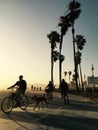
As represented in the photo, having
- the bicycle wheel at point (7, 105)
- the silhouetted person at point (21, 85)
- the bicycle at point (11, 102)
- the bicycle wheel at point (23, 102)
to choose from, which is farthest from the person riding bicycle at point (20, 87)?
the bicycle wheel at point (7, 105)

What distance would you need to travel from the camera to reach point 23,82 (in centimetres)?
1812

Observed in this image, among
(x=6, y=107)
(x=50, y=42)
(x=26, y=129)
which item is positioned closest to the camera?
A: (x=26, y=129)

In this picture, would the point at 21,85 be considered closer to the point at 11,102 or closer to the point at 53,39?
the point at 11,102

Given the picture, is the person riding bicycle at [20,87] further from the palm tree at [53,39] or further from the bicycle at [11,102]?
the palm tree at [53,39]

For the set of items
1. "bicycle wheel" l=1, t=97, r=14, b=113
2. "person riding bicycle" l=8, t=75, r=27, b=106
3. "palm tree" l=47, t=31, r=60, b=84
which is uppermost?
"palm tree" l=47, t=31, r=60, b=84

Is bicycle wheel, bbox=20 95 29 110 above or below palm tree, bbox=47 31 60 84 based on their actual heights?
below

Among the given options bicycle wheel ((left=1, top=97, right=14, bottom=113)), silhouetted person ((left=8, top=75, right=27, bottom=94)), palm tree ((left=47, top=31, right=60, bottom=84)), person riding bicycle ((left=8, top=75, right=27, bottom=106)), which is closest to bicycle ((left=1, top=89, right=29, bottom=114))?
bicycle wheel ((left=1, top=97, right=14, bottom=113))

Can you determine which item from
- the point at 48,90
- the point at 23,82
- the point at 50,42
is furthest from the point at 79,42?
the point at 23,82

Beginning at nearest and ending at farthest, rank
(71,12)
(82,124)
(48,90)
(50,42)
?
(82,124) → (48,90) → (71,12) → (50,42)

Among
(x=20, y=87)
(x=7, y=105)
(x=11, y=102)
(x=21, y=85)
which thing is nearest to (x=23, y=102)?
(x=20, y=87)

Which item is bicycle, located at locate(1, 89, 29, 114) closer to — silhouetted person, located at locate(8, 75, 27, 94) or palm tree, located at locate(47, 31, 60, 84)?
silhouetted person, located at locate(8, 75, 27, 94)

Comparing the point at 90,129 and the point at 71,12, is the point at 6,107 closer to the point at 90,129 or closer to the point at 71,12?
the point at 90,129

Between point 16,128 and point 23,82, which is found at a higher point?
point 23,82

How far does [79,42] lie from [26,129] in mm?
75918
